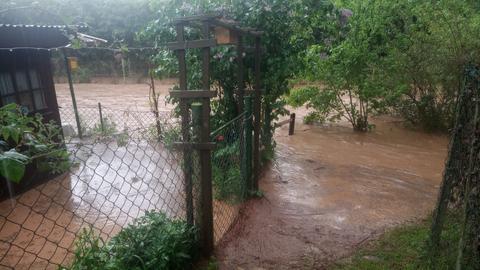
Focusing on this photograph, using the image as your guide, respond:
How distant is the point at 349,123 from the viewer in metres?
10.3

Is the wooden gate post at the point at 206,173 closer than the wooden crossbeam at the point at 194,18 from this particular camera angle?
Yes

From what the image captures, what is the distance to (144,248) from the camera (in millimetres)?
2562

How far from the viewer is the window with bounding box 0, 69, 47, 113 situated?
217 inches

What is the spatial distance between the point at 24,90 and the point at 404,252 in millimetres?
5891

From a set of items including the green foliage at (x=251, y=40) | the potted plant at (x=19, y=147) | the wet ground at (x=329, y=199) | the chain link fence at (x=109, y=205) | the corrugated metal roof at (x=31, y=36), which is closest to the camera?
the potted plant at (x=19, y=147)

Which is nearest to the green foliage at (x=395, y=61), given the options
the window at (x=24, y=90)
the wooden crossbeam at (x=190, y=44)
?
the window at (x=24, y=90)

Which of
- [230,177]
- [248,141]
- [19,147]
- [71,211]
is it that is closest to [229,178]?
[230,177]

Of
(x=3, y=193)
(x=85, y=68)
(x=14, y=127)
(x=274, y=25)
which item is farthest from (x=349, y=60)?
(x=85, y=68)

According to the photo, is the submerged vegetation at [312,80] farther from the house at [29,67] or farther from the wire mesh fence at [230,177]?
the house at [29,67]

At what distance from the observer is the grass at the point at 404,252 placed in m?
2.94

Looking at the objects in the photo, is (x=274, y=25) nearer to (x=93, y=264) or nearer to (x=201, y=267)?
(x=201, y=267)

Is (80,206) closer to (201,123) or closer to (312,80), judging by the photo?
(201,123)

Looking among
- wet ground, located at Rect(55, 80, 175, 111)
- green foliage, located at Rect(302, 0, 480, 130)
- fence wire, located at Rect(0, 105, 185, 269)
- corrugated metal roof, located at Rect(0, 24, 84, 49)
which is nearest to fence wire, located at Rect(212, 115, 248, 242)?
fence wire, located at Rect(0, 105, 185, 269)

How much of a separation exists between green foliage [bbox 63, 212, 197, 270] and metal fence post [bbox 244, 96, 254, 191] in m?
1.61
